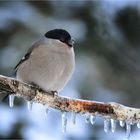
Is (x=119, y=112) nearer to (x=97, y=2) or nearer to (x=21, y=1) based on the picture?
(x=97, y=2)

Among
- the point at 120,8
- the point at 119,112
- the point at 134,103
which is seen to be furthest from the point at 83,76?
the point at 119,112

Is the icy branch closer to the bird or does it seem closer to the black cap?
the bird

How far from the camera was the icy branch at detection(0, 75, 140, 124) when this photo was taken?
10.7ft

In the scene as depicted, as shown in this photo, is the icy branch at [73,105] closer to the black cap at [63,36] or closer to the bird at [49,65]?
the bird at [49,65]

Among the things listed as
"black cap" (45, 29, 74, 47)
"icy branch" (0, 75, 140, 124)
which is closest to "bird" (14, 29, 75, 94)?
"black cap" (45, 29, 74, 47)

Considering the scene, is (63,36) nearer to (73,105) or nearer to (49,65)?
(49,65)

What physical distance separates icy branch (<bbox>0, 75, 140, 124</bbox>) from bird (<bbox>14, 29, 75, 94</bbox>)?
308 millimetres

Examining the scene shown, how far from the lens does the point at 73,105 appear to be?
3.39 meters

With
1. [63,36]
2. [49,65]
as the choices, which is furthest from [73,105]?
[63,36]

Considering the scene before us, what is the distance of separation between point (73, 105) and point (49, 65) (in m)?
0.50

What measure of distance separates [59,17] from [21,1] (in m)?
0.66

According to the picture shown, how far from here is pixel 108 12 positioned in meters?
7.42

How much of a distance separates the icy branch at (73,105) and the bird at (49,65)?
1.01ft

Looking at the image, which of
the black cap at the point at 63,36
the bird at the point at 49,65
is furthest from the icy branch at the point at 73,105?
the black cap at the point at 63,36
